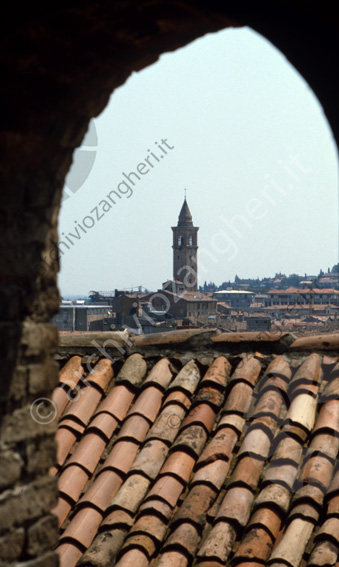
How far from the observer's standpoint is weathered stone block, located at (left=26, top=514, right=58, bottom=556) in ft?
7.00

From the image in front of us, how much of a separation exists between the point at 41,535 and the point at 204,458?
124 centimetres

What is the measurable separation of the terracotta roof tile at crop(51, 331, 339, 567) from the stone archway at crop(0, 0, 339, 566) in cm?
85

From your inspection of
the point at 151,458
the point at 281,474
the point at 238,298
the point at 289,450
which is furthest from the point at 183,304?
the point at 281,474

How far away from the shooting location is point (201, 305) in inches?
2425

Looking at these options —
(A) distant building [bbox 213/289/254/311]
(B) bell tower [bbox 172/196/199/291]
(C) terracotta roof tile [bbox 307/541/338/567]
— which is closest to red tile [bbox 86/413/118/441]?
(C) terracotta roof tile [bbox 307/541/338/567]

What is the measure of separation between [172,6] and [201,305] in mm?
59976

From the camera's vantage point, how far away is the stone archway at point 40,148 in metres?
1.85

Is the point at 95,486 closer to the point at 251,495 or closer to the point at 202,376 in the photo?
the point at 251,495

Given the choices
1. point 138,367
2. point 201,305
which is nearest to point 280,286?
point 201,305

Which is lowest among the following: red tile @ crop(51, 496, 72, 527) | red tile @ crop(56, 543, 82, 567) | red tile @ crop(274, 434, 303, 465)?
red tile @ crop(56, 543, 82, 567)

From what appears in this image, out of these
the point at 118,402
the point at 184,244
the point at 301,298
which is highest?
the point at 184,244

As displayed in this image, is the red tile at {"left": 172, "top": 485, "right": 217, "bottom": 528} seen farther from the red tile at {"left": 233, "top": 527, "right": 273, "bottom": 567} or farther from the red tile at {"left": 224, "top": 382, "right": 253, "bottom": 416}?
the red tile at {"left": 224, "top": 382, "right": 253, "bottom": 416}

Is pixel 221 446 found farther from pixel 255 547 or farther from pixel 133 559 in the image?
pixel 133 559

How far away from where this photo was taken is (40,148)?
2090 millimetres
